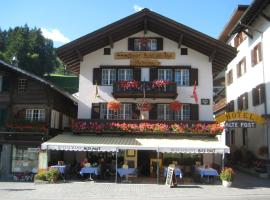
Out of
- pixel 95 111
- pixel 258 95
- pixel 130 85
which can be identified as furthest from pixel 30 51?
pixel 258 95

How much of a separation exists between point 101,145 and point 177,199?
696 centimetres

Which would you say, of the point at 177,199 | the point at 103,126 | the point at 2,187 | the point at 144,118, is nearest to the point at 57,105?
the point at 103,126

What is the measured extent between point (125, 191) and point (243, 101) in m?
17.9

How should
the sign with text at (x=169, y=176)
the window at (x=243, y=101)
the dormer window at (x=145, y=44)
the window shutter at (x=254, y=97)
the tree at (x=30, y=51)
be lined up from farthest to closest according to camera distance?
the tree at (x=30, y=51)
the window at (x=243, y=101)
the window shutter at (x=254, y=97)
the dormer window at (x=145, y=44)
the sign with text at (x=169, y=176)

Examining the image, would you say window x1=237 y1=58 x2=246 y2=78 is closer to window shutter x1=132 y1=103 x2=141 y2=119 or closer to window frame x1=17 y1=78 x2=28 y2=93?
window shutter x1=132 y1=103 x2=141 y2=119

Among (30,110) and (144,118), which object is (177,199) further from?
(30,110)

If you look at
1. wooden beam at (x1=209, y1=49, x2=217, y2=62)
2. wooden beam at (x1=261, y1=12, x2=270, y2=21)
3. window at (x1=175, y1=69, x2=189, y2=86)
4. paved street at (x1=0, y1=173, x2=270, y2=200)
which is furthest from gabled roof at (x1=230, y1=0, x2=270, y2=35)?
paved street at (x1=0, y1=173, x2=270, y2=200)

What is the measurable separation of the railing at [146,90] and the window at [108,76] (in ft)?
5.13

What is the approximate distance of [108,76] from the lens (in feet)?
93.9

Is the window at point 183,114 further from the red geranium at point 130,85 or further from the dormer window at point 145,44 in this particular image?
the dormer window at point 145,44

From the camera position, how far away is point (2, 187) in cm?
2184

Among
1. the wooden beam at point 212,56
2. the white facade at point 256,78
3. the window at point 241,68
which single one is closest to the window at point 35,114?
the wooden beam at point 212,56

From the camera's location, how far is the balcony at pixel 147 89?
1059 inches

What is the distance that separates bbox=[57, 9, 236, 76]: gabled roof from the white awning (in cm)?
626
